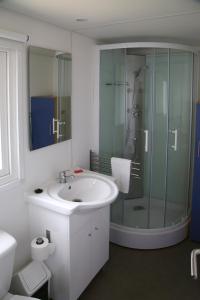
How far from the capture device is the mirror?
225 cm

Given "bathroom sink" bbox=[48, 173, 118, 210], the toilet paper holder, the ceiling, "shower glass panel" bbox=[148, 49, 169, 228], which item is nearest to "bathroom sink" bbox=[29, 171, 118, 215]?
"bathroom sink" bbox=[48, 173, 118, 210]

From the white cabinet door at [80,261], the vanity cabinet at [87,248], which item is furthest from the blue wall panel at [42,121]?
the white cabinet door at [80,261]

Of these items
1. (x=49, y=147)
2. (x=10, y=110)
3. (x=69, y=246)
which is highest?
(x=10, y=110)

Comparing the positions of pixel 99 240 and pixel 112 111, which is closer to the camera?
pixel 99 240

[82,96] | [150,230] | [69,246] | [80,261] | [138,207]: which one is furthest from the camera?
[138,207]

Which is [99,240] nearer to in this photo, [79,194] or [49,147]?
[79,194]

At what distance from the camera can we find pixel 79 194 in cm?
273

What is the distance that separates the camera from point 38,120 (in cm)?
233

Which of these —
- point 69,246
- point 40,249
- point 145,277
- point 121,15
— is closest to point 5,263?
point 40,249

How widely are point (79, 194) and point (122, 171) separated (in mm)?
565

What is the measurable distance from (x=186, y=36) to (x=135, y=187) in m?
1.76

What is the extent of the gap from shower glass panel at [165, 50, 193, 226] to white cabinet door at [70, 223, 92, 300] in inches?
46.3

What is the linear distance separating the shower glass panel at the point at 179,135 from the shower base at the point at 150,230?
0.15ft

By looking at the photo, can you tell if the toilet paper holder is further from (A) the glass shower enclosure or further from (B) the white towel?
(A) the glass shower enclosure
